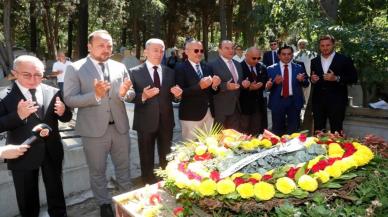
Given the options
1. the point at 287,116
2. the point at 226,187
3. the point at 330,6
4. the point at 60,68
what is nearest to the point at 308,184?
the point at 226,187

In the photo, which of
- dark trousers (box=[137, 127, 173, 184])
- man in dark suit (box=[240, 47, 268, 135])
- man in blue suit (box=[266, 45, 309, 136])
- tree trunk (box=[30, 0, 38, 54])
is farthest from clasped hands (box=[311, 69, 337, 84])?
tree trunk (box=[30, 0, 38, 54])

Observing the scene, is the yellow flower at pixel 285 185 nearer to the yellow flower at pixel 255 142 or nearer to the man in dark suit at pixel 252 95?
the yellow flower at pixel 255 142

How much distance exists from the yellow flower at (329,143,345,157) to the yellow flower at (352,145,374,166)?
102 millimetres

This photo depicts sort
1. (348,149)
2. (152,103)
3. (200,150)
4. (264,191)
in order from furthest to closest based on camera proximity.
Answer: (152,103), (200,150), (348,149), (264,191)

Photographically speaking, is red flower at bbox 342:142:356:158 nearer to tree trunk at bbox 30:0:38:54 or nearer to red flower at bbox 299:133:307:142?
red flower at bbox 299:133:307:142

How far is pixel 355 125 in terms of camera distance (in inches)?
235

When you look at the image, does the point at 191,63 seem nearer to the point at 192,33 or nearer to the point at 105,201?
the point at 105,201

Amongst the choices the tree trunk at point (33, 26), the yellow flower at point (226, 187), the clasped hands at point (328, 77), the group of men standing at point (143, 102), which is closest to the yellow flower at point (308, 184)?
the yellow flower at point (226, 187)

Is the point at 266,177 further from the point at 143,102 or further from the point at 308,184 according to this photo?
the point at 143,102

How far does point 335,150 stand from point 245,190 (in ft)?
2.85

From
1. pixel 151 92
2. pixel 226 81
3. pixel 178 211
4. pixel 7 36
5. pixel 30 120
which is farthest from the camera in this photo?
pixel 7 36

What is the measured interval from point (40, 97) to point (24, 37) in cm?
4197

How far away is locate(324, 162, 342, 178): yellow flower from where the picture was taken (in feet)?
7.47

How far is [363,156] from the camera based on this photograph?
2.51 m
